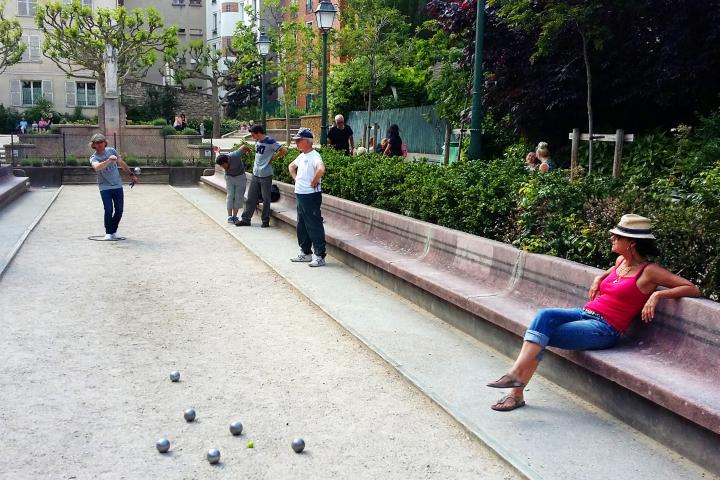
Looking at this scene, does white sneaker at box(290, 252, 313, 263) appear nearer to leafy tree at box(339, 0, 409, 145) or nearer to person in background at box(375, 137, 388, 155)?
person in background at box(375, 137, 388, 155)

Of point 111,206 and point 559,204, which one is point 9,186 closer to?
point 111,206

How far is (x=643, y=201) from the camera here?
6594 mm

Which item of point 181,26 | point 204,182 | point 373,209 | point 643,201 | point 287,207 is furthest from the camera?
point 181,26

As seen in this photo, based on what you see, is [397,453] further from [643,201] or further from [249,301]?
[249,301]

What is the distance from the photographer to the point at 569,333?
5219 mm

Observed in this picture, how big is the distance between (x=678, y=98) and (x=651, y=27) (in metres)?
1.51

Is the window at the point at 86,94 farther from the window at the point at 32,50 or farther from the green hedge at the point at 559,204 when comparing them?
the green hedge at the point at 559,204

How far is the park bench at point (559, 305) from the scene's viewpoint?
4582 mm

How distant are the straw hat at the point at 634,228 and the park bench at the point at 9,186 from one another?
15247 mm

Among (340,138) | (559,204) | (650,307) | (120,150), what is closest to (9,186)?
(340,138)

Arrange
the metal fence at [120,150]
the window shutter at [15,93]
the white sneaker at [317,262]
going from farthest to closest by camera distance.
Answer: the window shutter at [15,93], the metal fence at [120,150], the white sneaker at [317,262]

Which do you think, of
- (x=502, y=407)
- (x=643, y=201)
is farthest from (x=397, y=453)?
(x=643, y=201)

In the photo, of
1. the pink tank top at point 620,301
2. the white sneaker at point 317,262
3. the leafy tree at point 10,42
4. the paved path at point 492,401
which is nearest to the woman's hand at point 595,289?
the pink tank top at point 620,301

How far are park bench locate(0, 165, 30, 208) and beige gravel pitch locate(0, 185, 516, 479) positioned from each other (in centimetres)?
847
